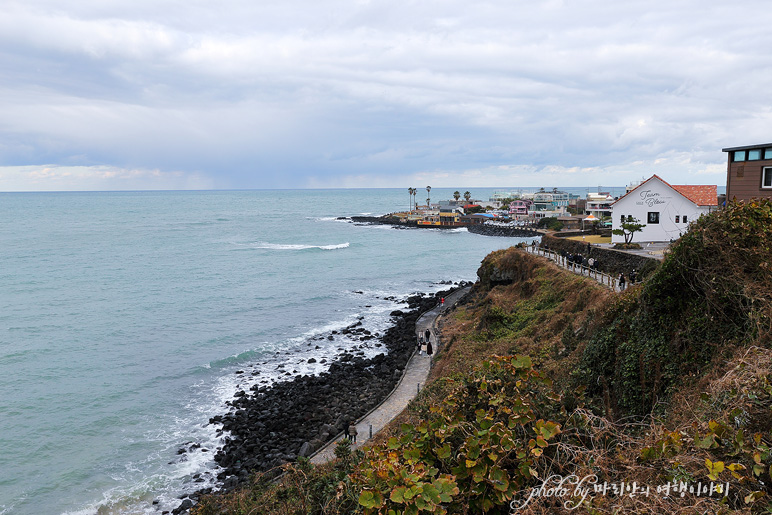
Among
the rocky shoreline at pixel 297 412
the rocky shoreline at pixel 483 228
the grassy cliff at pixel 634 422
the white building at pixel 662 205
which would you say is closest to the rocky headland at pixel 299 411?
the rocky shoreline at pixel 297 412

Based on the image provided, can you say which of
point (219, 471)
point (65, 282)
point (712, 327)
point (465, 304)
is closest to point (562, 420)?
point (712, 327)

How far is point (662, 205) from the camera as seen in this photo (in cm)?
3453

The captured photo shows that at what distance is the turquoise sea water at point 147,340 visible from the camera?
64.9 feet

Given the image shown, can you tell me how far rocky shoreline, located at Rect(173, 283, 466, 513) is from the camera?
20.1m

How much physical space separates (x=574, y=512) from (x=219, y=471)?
61.6 feet

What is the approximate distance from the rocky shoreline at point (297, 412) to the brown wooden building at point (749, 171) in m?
20.2

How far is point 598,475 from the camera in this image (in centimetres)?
499

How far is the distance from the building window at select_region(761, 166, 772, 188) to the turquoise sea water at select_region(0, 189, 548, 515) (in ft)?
87.2

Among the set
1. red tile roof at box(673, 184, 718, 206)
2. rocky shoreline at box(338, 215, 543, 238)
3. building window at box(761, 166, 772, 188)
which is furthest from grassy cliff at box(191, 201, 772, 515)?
rocky shoreline at box(338, 215, 543, 238)

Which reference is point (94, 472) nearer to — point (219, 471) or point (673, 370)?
point (219, 471)

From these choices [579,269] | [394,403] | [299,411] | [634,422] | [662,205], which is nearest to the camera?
[634,422]

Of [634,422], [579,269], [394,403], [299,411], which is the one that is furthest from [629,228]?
[634,422]

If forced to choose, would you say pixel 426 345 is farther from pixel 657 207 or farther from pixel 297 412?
pixel 657 207

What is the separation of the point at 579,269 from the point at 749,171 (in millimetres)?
9530
